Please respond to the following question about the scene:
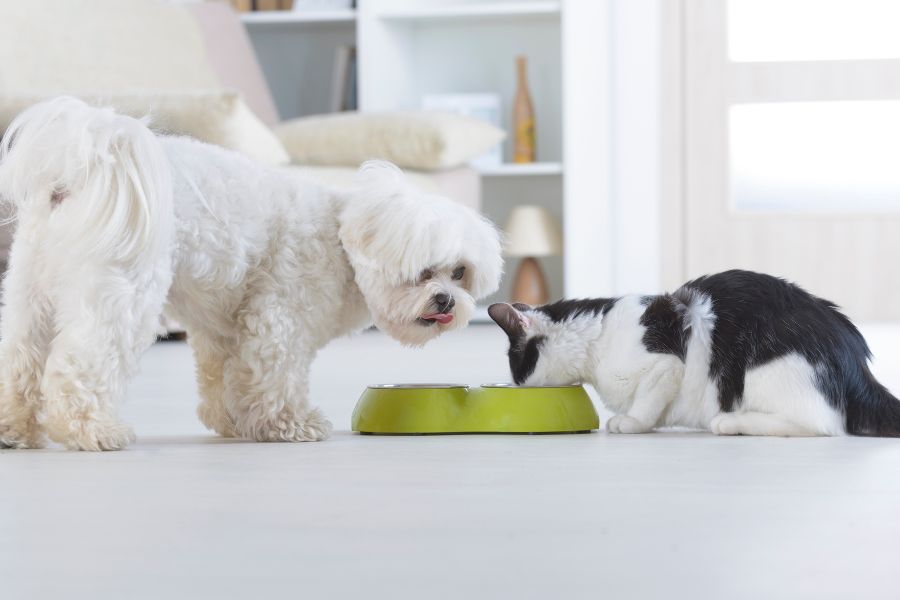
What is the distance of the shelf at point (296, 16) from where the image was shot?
199 inches

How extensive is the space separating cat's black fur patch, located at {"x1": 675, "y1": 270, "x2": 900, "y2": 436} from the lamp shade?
3058 millimetres

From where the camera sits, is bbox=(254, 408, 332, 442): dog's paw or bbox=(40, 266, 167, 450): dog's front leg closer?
bbox=(40, 266, 167, 450): dog's front leg

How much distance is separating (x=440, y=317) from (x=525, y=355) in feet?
0.71

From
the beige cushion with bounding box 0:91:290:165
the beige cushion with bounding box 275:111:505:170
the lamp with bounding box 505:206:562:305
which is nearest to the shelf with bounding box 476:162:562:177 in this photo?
the lamp with bounding box 505:206:562:305

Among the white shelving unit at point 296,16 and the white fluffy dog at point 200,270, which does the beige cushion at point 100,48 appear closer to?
the white shelving unit at point 296,16

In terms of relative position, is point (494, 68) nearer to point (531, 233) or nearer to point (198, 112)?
point (531, 233)

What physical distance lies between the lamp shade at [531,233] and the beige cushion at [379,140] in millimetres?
760

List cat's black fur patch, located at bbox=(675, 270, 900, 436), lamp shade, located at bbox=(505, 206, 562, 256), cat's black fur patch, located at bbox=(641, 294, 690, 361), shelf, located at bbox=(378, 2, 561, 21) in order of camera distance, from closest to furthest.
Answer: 1. cat's black fur patch, located at bbox=(675, 270, 900, 436)
2. cat's black fur patch, located at bbox=(641, 294, 690, 361)
3. lamp shade, located at bbox=(505, 206, 562, 256)
4. shelf, located at bbox=(378, 2, 561, 21)

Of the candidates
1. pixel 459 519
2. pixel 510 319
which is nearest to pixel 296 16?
pixel 510 319

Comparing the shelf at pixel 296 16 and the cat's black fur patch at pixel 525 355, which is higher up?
the shelf at pixel 296 16

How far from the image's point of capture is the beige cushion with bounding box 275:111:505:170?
405cm

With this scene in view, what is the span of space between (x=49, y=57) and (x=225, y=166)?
90.6 inches

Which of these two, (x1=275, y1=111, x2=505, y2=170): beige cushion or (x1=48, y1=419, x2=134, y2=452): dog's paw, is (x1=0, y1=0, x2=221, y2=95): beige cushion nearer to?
(x1=275, y1=111, x2=505, y2=170): beige cushion

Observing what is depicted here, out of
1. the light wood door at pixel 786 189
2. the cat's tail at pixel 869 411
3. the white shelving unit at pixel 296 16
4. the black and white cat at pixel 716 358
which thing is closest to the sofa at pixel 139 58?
the white shelving unit at pixel 296 16
